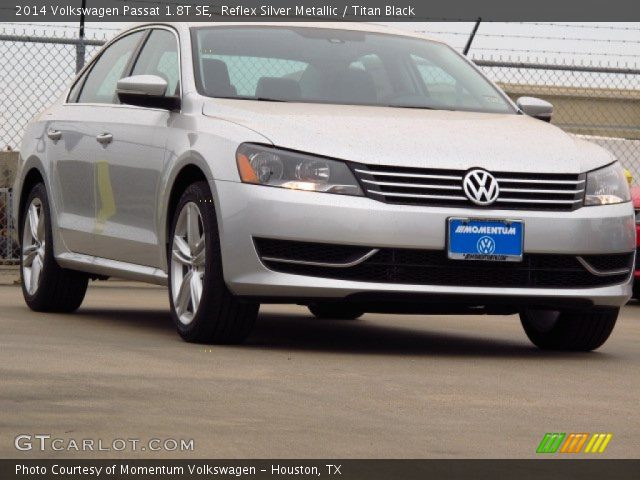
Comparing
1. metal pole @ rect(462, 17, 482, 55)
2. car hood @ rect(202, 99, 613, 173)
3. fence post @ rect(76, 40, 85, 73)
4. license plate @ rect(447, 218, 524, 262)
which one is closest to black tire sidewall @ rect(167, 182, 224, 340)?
car hood @ rect(202, 99, 613, 173)

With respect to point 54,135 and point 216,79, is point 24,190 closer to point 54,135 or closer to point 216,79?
point 54,135

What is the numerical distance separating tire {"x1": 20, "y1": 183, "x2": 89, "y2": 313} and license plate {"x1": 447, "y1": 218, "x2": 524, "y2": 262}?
3167 mm

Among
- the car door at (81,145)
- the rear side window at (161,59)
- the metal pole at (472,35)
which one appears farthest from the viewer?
the metal pole at (472,35)

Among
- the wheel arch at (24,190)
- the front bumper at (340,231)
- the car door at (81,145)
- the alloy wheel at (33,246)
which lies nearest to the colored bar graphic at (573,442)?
the front bumper at (340,231)

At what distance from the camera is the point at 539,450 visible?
5.05 meters

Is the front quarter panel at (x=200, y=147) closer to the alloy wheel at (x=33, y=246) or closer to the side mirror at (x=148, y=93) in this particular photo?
the side mirror at (x=148, y=93)

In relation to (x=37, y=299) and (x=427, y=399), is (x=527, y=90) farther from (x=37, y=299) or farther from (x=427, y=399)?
(x=427, y=399)

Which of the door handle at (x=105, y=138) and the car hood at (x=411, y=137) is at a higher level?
the car hood at (x=411, y=137)

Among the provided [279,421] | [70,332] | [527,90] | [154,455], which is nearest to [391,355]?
[70,332]

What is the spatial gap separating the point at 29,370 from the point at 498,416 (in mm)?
1944

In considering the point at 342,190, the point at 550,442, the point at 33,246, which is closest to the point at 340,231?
the point at 342,190

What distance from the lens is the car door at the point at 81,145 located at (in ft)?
31.1

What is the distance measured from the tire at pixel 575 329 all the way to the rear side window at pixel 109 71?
2720 mm

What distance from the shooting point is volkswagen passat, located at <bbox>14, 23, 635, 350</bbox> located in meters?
7.62
